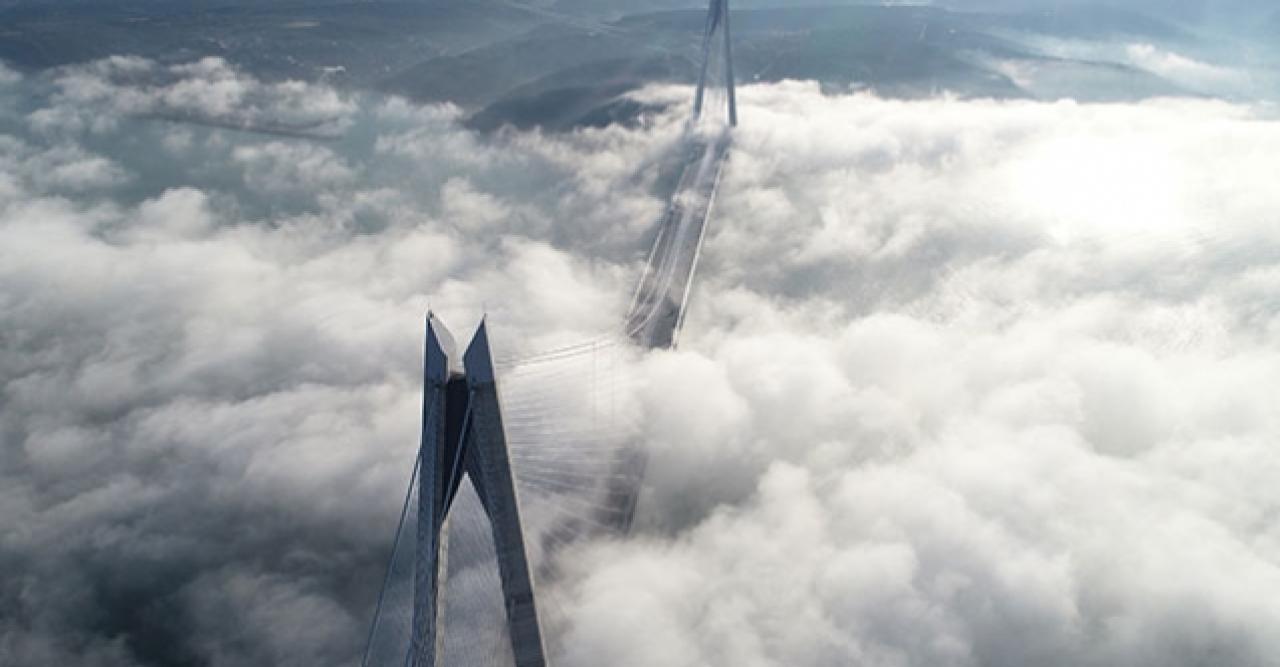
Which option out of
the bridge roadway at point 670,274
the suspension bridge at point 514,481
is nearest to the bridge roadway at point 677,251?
the bridge roadway at point 670,274

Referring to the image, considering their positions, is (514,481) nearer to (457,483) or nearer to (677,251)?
(457,483)

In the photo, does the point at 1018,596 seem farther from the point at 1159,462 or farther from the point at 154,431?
the point at 154,431

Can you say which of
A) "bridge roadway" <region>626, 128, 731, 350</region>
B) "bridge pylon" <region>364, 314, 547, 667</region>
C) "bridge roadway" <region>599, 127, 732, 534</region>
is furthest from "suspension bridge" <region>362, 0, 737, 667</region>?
"bridge roadway" <region>626, 128, 731, 350</region>

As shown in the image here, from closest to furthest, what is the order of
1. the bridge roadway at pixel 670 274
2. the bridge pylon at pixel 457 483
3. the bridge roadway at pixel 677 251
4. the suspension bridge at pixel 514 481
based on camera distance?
the bridge pylon at pixel 457 483, the suspension bridge at pixel 514 481, the bridge roadway at pixel 670 274, the bridge roadway at pixel 677 251

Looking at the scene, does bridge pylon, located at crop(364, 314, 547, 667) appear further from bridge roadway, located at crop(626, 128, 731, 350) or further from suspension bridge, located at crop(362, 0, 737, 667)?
bridge roadway, located at crop(626, 128, 731, 350)

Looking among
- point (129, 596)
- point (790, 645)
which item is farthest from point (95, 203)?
point (790, 645)

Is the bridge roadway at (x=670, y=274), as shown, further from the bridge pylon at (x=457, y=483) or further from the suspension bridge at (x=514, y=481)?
the bridge pylon at (x=457, y=483)

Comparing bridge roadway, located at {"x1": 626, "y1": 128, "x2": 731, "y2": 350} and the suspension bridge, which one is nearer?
the suspension bridge

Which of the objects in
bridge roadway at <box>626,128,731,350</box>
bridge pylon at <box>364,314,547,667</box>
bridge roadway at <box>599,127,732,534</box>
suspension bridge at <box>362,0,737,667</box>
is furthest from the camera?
bridge roadway at <box>626,128,731,350</box>

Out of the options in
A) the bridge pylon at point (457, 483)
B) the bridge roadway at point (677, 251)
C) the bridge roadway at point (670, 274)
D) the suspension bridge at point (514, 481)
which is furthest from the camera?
the bridge roadway at point (677, 251)
